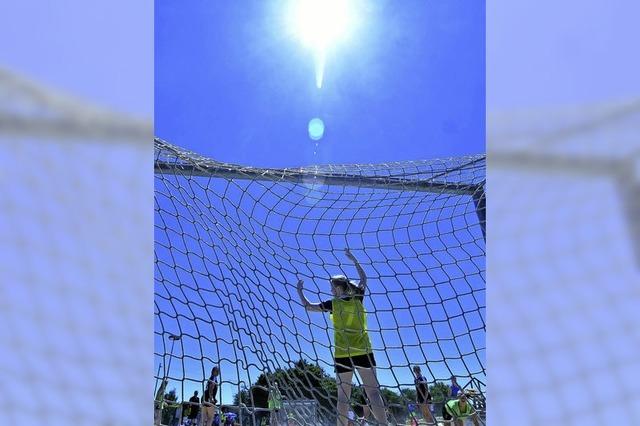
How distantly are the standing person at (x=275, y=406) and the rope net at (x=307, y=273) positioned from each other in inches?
1.2

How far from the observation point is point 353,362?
1694 millimetres

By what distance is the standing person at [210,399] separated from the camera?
1.41m

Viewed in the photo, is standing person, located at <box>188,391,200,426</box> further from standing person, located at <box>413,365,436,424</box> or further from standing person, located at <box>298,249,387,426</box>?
standing person, located at <box>413,365,436,424</box>

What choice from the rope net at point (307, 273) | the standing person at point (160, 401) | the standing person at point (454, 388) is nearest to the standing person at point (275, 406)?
the rope net at point (307, 273)

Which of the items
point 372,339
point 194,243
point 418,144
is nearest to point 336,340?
point 372,339

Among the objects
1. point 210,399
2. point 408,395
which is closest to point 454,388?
point 408,395

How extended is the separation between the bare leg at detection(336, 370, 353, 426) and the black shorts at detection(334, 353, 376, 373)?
17 mm

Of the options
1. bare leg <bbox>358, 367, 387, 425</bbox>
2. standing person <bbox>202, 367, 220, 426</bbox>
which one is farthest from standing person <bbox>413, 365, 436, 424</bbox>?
standing person <bbox>202, 367, 220, 426</bbox>

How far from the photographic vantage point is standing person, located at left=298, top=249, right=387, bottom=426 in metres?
1.59

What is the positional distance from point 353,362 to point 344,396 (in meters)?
0.11
